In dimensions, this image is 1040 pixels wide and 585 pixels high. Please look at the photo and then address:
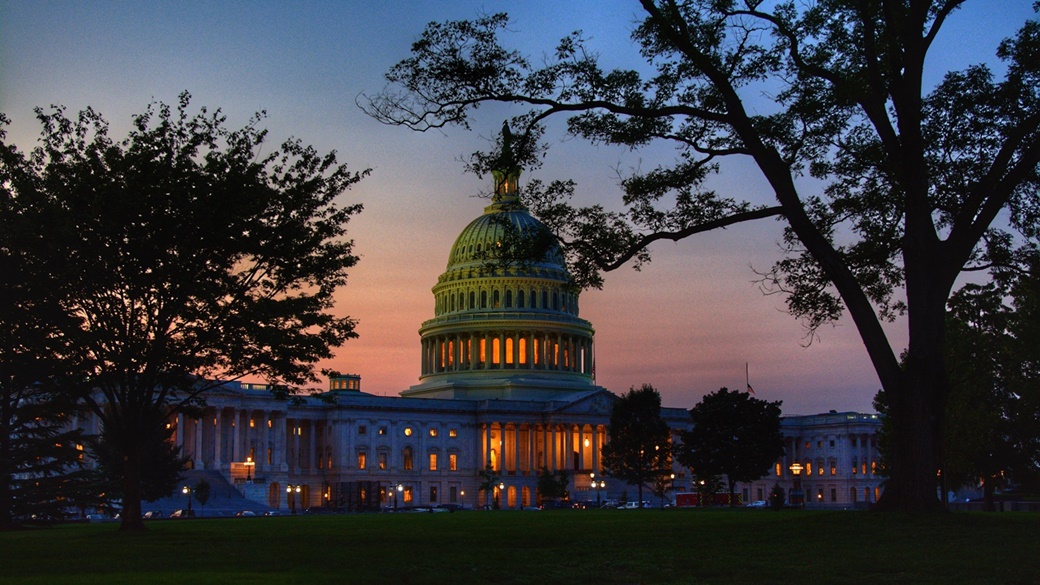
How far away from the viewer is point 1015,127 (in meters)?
33.1

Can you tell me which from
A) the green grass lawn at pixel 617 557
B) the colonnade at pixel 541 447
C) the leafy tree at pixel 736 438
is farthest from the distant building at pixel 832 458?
the green grass lawn at pixel 617 557

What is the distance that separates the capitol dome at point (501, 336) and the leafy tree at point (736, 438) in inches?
2297

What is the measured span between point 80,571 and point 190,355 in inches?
713

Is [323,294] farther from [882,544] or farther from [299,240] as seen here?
[882,544]

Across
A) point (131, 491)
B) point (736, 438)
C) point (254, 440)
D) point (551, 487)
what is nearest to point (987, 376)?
point (736, 438)

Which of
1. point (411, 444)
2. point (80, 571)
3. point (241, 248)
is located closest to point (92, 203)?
point (241, 248)

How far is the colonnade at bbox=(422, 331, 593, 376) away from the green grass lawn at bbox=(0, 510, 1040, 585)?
14028cm

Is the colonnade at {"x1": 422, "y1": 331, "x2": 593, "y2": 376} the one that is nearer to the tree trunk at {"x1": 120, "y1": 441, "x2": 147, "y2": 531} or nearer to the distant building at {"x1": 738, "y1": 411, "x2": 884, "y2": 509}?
the distant building at {"x1": 738, "y1": 411, "x2": 884, "y2": 509}

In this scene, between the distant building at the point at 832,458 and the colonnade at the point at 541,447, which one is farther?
the distant building at the point at 832,458

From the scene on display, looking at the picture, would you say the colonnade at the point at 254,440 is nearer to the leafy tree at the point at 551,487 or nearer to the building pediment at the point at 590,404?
the leafy tree at the point at 551,487

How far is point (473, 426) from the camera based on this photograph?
6432 inches

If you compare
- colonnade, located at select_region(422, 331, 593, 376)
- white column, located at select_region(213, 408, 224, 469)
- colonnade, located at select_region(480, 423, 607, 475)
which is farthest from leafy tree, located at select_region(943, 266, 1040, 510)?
colonnade, located at select_region(422, 331, 593, 376)

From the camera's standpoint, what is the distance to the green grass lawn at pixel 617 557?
21875mm

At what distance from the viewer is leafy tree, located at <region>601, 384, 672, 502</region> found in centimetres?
11812
